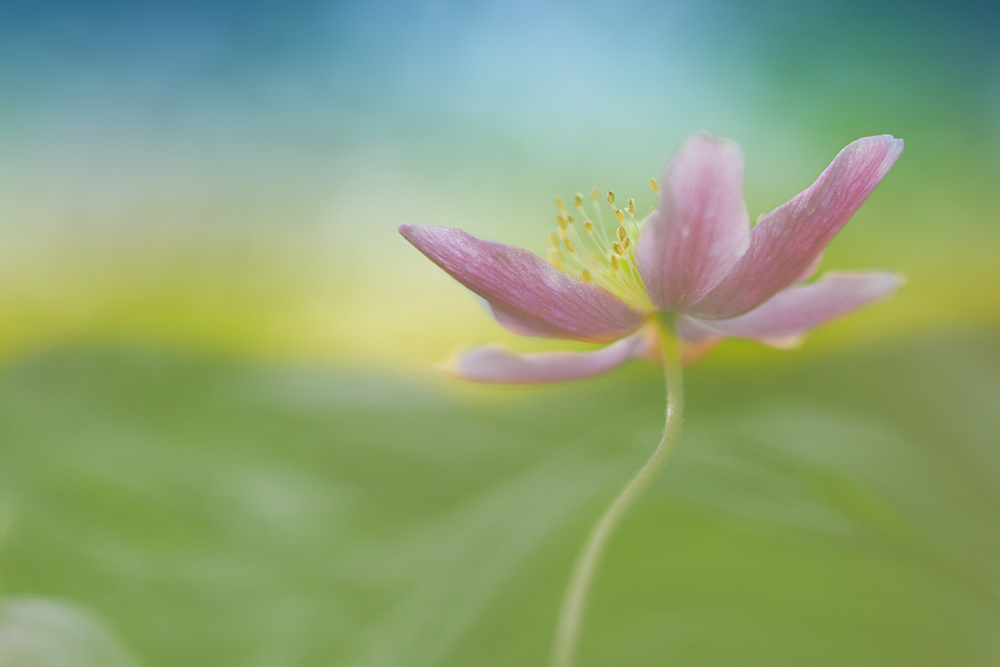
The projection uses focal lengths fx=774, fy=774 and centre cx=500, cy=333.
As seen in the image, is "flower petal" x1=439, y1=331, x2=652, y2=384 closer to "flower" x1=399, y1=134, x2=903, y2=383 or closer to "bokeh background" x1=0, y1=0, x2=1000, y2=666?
"flower" x1=399, y1=134, x2=903, y2=383

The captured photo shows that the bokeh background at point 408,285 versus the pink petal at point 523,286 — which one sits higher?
the bokeh background at point 408,285

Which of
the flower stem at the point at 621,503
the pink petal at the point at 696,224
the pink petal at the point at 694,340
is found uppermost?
the pink petal at the point at 694,340

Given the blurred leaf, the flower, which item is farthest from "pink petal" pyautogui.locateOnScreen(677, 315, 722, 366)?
the blurred leaf

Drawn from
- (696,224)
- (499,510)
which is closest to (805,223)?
(696,224)

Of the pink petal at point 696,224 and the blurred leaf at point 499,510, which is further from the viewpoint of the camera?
the blurred leaf at point 499,510

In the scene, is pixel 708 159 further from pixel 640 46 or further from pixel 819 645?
pixel 640 46

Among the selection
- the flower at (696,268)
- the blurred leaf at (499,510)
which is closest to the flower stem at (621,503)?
the flower at (696,268)

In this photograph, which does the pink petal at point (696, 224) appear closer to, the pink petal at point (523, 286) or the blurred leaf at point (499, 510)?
the pink petal at point (523, 286)
